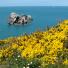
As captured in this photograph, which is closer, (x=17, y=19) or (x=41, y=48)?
(x=41, y=48)

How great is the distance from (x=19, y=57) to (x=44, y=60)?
5.24 feet

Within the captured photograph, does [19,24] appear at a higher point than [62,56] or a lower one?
lower

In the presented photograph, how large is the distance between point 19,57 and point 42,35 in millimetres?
2538

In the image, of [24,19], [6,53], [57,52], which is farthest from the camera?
[24,19]

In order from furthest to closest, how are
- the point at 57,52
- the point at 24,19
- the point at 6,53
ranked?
1. the point at 24,19
2. the point at 6,53
3. the point at 57,52

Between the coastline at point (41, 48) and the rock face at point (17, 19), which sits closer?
the coastline at point (41, 48)

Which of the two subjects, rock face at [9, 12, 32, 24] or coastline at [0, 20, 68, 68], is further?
rock face at [9, 12, 32, 24]

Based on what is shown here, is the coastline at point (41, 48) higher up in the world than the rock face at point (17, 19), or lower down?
higher up

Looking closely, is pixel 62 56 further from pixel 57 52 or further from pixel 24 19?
pixel 24 19

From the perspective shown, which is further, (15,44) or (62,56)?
(15,44)

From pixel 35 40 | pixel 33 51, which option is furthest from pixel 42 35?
pixel 33 51

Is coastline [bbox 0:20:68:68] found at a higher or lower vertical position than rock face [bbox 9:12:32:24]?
higher

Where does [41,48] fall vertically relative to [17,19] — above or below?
above

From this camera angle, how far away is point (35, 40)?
70.7 feet
